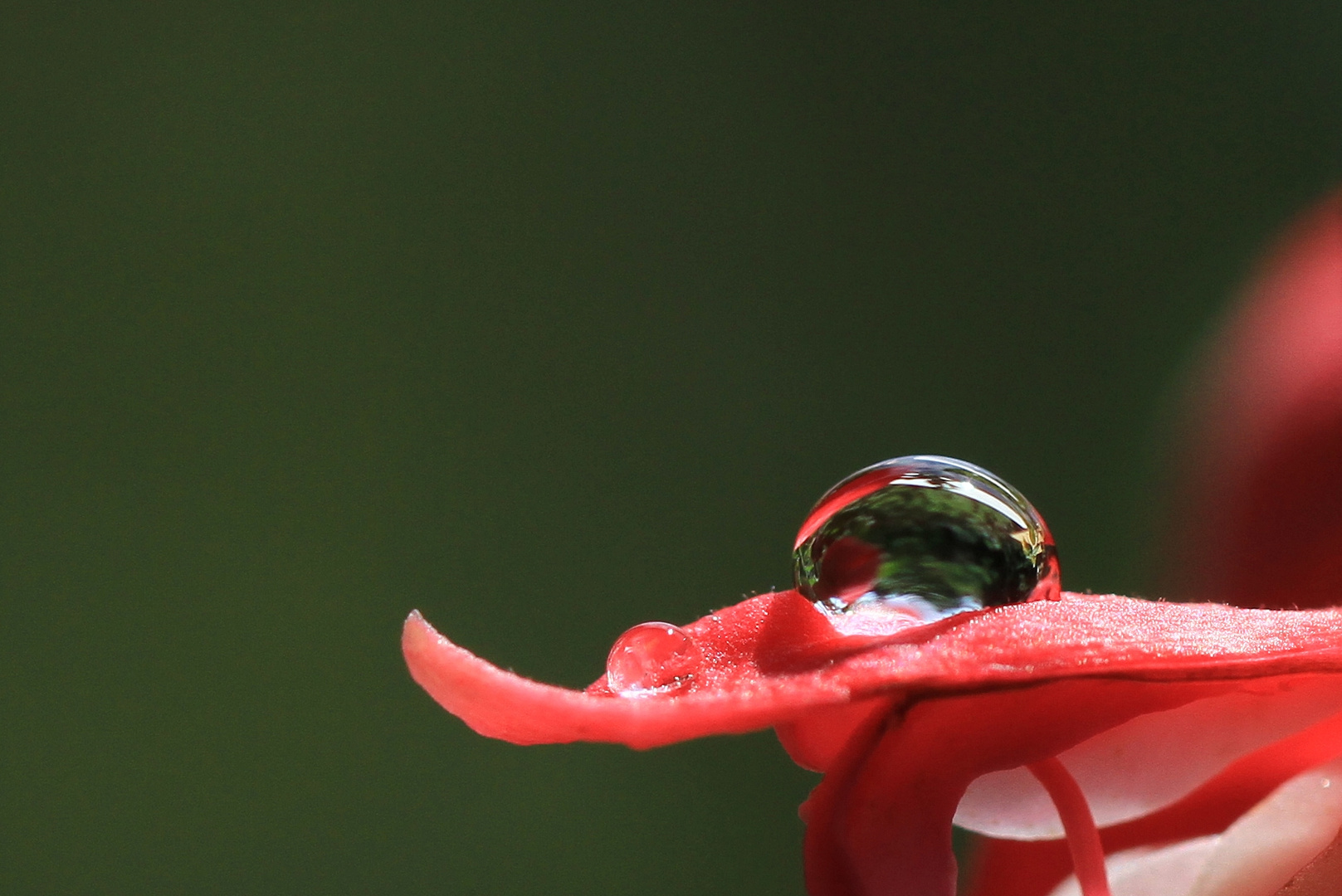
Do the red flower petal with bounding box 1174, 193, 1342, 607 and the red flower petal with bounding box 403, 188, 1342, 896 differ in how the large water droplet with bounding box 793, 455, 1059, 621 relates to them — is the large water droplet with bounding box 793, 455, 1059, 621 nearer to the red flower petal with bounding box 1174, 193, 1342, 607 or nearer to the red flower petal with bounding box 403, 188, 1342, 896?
the red flower petal with bounding box 403, 188, 1342, 896

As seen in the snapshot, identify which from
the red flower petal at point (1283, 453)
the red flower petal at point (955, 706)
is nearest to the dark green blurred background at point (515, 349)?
the red flower petal at point (1283, 453)

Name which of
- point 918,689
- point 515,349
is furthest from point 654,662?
point 515,349

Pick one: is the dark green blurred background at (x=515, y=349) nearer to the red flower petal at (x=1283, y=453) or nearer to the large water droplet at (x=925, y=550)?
the red flower petal at (x=1283, y=453)

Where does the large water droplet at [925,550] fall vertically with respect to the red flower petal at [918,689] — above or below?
above

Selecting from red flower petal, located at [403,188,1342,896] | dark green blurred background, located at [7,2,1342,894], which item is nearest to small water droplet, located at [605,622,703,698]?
red flower petal, located at [403,188,1342,896]

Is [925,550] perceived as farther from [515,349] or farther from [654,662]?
[515,349]

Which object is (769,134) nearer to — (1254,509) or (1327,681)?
(1254,509)
